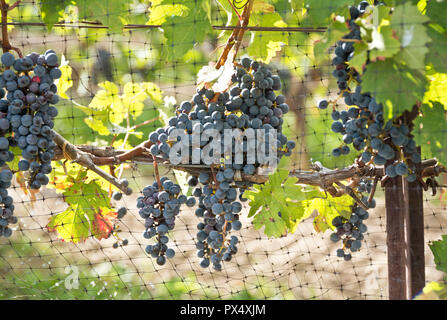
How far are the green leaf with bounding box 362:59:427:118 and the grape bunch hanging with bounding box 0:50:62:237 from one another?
0.59 meters

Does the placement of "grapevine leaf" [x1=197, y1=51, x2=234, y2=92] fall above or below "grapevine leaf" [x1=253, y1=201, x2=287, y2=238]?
above

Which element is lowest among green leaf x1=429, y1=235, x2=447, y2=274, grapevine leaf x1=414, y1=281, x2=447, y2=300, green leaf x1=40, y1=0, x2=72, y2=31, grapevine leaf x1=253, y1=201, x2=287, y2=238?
grapevine leaf x1=414, y1=281, x2=447, y2=300

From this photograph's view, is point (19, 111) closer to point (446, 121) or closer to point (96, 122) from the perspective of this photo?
point (96, 122)

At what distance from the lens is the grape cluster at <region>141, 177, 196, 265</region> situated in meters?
1.07

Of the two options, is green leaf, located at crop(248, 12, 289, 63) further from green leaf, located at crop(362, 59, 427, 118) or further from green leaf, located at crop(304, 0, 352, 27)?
green leaf, located at crop(362, 59, 427, 118)

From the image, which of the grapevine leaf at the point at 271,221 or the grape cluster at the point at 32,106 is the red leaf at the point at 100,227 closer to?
the grape cluster at the point at 32,106

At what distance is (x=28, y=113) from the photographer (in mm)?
975

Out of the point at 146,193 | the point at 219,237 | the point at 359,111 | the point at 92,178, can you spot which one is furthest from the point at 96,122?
the point at 359,111

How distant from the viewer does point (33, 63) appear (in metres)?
0.98

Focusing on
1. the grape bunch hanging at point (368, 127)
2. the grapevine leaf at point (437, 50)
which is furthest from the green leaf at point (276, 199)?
the grapevine leaf at point (437, 50)

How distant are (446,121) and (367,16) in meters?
Answer: 0.25

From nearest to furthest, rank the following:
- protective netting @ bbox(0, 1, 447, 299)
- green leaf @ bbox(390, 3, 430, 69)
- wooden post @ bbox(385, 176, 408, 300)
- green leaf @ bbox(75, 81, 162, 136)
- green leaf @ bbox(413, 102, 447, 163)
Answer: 1. green leaf @ bbox(390, 3, 430, 69)
2. green leaf @ bbox(413, 102, 447, 163)
3. wooden post @ bbox(385, 176, 408, 300)
4. green leaf @ bbox(75, 81, 162, 136)
5. protective netting @ bbox(0, 1, 447, 299)

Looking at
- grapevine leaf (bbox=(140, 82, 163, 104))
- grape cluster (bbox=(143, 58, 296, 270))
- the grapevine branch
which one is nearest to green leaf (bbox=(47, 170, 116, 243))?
the grapevine branch

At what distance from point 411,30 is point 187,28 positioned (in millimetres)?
481
